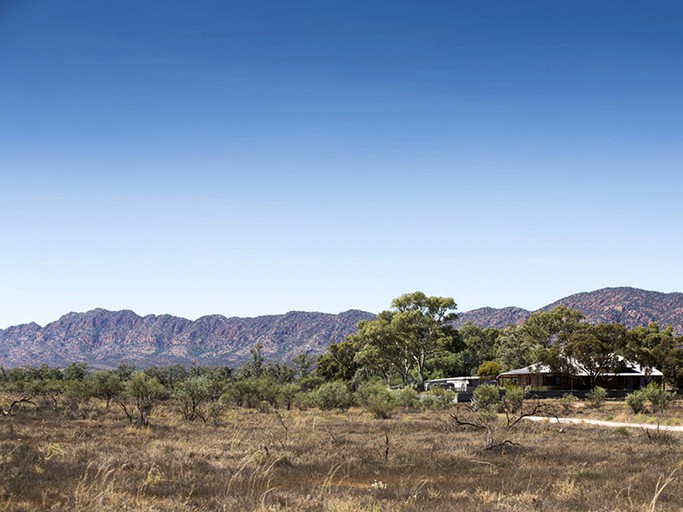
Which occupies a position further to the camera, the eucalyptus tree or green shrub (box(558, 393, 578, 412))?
the eucalyptus tree

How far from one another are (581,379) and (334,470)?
56662 mm

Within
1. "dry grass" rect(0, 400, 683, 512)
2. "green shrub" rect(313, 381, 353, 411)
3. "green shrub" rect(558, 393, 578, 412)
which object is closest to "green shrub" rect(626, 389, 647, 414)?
"green shrub" rect(558, 393, 578, 412)

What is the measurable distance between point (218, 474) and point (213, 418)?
1875 centimetres

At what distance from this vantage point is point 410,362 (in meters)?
73.4

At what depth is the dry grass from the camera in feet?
36.6

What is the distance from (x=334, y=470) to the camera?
53.7 feet

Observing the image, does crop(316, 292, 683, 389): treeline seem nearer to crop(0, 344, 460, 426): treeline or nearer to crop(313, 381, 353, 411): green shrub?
crop(0, 344, 460, 426): treeline

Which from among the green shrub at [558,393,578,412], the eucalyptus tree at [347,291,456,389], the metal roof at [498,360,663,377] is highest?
the eucalyptus tree at [347,291,456,389]

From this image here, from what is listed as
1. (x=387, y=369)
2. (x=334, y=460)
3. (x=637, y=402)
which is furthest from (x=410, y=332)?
(x=334, y=460)

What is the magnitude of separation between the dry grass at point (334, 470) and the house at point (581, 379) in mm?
41430

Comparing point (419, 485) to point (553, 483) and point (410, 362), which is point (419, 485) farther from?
point (410, 362)

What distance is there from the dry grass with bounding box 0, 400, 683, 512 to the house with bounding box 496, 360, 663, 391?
41430 mm

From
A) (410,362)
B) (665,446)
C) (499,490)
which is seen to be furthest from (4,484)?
(410,362)

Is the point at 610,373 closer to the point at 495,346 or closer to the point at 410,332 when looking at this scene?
the point at 410,332
